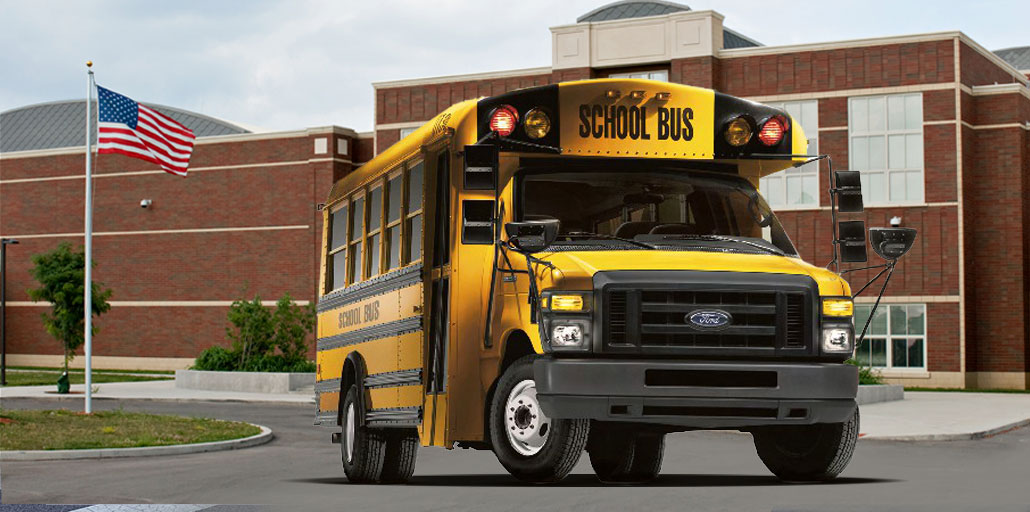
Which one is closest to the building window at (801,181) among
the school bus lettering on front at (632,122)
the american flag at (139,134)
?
the american flag at (139,134)

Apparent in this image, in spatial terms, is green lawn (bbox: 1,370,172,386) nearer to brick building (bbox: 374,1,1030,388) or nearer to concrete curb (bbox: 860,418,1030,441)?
brick building (bbox: 374,1,1030,388)

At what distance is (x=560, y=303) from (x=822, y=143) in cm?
3540

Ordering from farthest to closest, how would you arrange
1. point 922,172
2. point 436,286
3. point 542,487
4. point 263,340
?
point 922,172 < point 263,340 < point 436,286 < point 542,487

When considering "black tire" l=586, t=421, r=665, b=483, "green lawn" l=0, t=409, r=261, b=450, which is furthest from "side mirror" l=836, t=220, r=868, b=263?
"green lawn" l=0, t=409, r=261, b=450

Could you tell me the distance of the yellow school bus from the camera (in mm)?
7809

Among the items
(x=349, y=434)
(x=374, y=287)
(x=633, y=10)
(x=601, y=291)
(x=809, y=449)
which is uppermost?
(x=633, y=10)

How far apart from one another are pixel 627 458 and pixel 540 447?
237 cm

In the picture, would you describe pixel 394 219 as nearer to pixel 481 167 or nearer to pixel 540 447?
pixel 481 167

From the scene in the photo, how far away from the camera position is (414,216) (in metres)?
10.0

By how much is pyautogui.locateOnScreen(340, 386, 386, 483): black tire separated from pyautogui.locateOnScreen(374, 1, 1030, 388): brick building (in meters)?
30.8

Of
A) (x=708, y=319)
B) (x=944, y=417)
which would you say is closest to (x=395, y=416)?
(x=708, y=319)

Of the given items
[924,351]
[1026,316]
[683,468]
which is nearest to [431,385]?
[683,468]

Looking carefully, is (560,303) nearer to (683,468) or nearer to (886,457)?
(683,468)

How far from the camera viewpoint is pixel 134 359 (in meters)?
55.1
